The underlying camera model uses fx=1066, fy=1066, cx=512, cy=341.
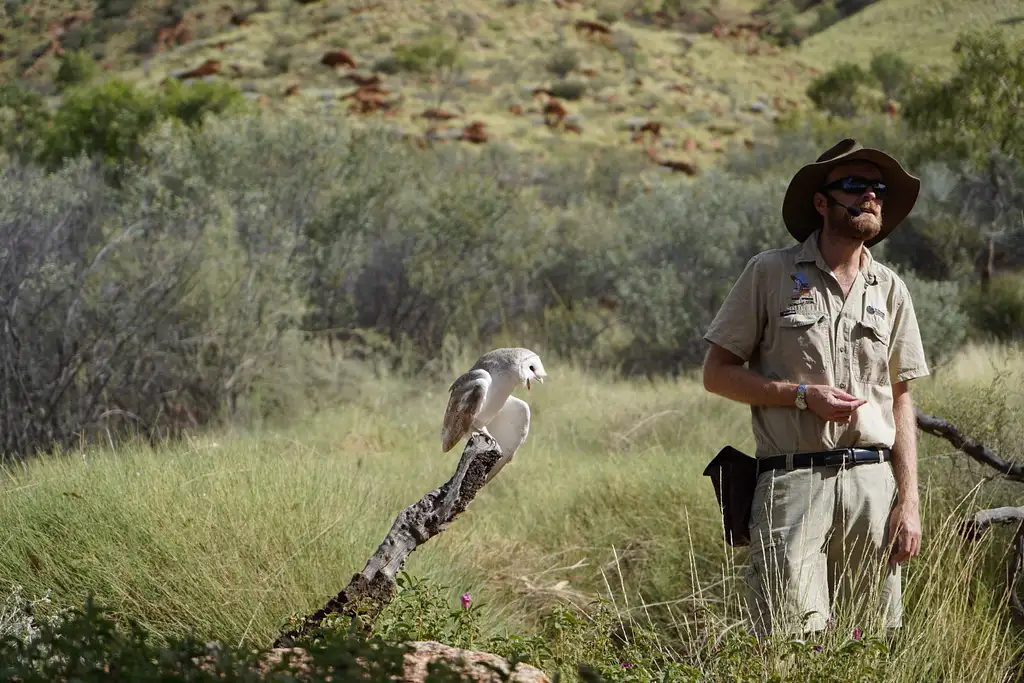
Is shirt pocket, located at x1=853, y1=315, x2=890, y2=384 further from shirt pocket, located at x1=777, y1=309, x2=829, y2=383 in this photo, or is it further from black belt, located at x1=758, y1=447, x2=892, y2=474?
black belt, located at x1=758, y1=447, x2=892, y2=474

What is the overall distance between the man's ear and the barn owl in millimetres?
1733

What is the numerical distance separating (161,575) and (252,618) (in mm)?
436

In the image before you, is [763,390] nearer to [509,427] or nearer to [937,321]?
[509,427]

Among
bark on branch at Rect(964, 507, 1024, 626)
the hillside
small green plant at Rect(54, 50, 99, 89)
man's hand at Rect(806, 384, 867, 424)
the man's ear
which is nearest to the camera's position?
man's hand at Rect(806, 384, 867, 424)

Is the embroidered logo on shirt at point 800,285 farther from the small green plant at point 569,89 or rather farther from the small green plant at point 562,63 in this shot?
the small green plant at point 562,63

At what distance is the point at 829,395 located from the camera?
12.6 feet

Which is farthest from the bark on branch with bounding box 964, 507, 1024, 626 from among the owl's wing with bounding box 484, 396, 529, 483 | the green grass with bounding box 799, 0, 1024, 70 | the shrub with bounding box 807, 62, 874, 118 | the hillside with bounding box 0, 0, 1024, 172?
the shrub with bounding box 807, 62, 874, 118

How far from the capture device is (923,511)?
5.28m

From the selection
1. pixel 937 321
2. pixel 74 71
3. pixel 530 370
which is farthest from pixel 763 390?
pixel 74 71

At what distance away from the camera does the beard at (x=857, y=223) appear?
408 cm

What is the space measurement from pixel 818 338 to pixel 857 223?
18.3 inches

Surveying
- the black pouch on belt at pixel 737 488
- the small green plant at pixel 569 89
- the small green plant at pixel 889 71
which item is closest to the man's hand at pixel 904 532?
the black pouch on belt at pixel 737 488

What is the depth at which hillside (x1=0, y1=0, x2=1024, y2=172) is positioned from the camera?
34750mm

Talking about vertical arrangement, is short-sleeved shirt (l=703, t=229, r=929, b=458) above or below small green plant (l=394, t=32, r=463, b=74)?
above
